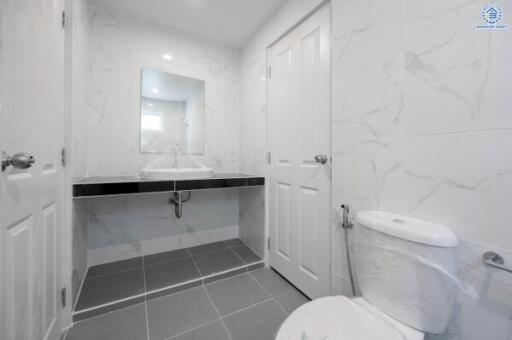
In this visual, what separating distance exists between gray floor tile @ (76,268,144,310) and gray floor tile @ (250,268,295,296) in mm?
901

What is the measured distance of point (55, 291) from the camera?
968 mm

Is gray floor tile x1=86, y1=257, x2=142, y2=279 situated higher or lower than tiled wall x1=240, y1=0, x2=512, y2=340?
lower

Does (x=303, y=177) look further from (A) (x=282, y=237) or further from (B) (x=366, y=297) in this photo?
(B) (x=366, y=297)

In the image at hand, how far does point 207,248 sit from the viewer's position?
6.99 feet

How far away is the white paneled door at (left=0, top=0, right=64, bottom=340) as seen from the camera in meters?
0.57

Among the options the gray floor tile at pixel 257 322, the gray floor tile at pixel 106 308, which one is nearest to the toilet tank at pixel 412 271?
the gray floor tile at pixel 257 322

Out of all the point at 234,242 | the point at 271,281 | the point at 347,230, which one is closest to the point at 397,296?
the point at 347,230

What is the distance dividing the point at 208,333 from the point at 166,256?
101 centimetres

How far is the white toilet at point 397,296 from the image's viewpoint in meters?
0.67

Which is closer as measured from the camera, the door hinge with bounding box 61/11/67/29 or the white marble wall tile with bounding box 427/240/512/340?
the white marble wall tile with bounding box 427/240/512/340

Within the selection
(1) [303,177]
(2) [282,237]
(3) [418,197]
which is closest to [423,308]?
(3) [418,197]

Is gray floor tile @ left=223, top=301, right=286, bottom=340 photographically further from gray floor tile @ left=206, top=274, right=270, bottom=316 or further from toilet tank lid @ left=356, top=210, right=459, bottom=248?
toilet tank lid @ left=356, top=210, right=459, bottom=248

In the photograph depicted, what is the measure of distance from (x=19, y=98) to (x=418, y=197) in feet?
5.01

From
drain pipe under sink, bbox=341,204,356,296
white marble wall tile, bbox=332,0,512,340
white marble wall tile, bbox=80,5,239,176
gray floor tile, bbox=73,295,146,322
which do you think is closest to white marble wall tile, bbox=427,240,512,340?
white marble wall tile, bbox=332,0,512,340
